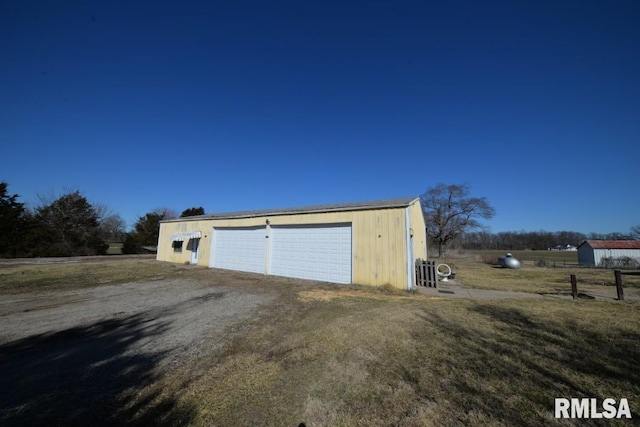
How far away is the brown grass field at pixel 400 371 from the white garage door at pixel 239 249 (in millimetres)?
7956

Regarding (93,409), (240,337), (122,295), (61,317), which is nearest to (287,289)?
(240,337)

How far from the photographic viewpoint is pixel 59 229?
2678 cm

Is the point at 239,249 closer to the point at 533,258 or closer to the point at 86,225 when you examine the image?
the point at 86,225

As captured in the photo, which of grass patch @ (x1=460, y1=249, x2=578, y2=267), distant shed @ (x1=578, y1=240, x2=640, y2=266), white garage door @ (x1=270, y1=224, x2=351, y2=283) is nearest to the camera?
white garage door @ (x1=270, y1=224, x2=351, y2=283)

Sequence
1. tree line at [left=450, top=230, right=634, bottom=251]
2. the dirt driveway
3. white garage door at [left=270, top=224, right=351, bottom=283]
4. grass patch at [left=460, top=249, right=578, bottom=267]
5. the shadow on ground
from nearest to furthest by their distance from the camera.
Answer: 1. the shadow on ground
2. the dirt driveway
3. white garage door at [left=270, top=224, right=351, bottom=283]
4. grass patch at [left=460, top=249, right=578, bottom=267]
5. tree line at [left=450, top=230, right=634, bottom=251]

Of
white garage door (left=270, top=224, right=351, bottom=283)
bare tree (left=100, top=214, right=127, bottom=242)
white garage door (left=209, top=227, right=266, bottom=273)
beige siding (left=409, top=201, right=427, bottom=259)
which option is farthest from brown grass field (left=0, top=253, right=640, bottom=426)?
bare tree (left=100, top=214, right=127, bottom=242)

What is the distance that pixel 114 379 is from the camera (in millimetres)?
3100

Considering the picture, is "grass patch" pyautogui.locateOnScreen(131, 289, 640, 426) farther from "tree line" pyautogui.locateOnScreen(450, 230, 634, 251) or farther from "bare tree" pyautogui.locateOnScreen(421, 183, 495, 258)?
"tree line" pyautogui.locateOnScreen(450, 230, 634, 251)

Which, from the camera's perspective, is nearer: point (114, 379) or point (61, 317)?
point (114, 379)

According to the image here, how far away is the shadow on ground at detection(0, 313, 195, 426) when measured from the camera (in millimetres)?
2416

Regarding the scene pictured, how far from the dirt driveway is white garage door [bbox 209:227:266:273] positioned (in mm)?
5312

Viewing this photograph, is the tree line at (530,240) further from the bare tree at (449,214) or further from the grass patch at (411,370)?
the grass patch at (411,370)

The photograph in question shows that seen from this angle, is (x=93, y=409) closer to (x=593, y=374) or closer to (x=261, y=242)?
(x=593, y=374)

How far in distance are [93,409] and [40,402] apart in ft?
2.16
